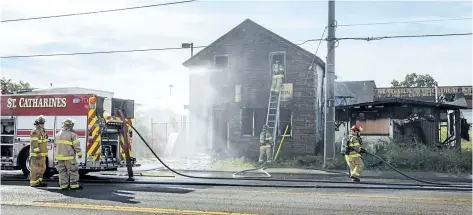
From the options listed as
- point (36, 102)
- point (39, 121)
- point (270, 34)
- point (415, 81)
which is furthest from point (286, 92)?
point (415, 81)

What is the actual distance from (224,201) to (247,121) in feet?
46.7

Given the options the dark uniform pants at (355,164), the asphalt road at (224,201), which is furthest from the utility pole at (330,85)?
the asphalt road at (224,201)

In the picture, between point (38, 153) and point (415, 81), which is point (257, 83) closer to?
point (38, 153)

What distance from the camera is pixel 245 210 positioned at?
22.6ft

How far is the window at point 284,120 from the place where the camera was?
2136cm

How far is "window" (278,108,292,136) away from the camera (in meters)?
21.4

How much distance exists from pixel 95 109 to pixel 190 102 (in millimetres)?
11476

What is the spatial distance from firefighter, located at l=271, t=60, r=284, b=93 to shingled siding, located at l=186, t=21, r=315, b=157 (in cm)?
26

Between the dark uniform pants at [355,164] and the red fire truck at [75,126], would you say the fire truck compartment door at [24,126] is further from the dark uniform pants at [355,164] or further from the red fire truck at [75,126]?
the dark uniform pants at [355,164]

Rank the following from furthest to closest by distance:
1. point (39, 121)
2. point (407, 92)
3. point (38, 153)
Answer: point (407, 92), point (39, 121), point (38, 153)

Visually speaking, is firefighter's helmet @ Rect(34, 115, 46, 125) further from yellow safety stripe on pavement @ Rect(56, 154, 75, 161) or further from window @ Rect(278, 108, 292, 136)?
window @ Rect(278, 108, 292, 136)

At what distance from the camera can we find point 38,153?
415 inches

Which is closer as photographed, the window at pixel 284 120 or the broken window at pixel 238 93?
the window at pixel 284 120

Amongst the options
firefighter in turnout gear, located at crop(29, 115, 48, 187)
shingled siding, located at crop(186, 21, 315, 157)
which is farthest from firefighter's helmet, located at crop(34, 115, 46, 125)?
shingled siding, located at crop(186, 21, 315, 157)
